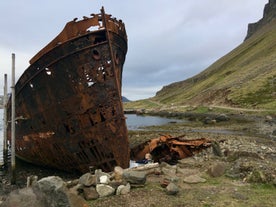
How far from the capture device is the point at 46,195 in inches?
291

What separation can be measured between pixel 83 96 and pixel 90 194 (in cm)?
526

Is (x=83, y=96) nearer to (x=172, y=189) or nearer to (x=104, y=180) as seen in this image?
(x=104, y=180)

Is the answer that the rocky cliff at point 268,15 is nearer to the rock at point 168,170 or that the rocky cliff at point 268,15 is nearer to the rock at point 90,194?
the rock at point 168,170

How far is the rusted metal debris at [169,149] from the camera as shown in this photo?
1628cm

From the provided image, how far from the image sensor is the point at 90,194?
905cm

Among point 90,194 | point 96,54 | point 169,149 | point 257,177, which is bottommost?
point 90,194

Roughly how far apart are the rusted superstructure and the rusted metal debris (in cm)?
361

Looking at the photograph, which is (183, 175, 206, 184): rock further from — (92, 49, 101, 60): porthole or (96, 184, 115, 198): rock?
(92, 49, 101, 60): porthole

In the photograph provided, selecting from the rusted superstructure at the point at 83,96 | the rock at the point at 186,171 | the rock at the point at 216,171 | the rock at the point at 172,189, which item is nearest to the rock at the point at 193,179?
the rock at the point at 216,171

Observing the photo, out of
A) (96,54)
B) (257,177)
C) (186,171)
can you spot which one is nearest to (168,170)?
(186,171)

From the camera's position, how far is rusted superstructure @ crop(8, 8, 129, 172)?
13266 mm

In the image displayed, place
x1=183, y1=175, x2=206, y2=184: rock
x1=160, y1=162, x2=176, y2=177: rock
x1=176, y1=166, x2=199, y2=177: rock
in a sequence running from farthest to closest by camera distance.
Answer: x1=176, y1=166, x2=199, y2=177: rock
x1=160, y1=162, x2=176, y2=177: rock
x1=183, y1=175, x2=206, y2=184: rock

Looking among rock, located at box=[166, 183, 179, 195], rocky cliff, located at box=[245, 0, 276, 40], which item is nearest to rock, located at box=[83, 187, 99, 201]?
rock, located at box=[166, 183, 179, 195]

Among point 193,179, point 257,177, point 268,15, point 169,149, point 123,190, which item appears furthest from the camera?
point 268,15
